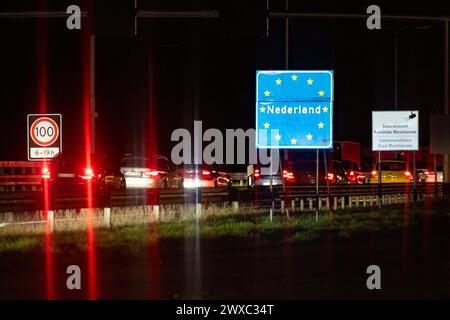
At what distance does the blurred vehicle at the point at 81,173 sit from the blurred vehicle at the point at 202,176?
396cm

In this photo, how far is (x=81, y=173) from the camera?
93.2 ft

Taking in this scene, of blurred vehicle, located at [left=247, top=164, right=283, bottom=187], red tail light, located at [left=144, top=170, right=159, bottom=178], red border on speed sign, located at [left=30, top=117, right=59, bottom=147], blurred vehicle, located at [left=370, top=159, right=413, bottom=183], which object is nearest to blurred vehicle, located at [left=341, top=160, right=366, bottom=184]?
blurred vehicle, located at [left=370, top=159, right=413, bottom=183]

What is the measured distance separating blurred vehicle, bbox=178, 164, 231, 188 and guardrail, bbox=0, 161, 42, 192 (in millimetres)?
6264

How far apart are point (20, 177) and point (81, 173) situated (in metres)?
5.80

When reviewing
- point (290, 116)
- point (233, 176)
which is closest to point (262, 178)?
point (233, 176)

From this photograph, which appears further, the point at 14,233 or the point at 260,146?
the point at 260,146

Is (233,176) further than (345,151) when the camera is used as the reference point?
No

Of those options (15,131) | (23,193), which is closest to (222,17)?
(23,193)

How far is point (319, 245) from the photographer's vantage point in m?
16.6

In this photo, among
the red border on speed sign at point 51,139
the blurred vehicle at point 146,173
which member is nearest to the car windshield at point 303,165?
the blurred vehicle at point 146,173

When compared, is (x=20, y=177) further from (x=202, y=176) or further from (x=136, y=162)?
(x=202, y=176)

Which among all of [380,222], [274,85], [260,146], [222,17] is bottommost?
[380,222]
